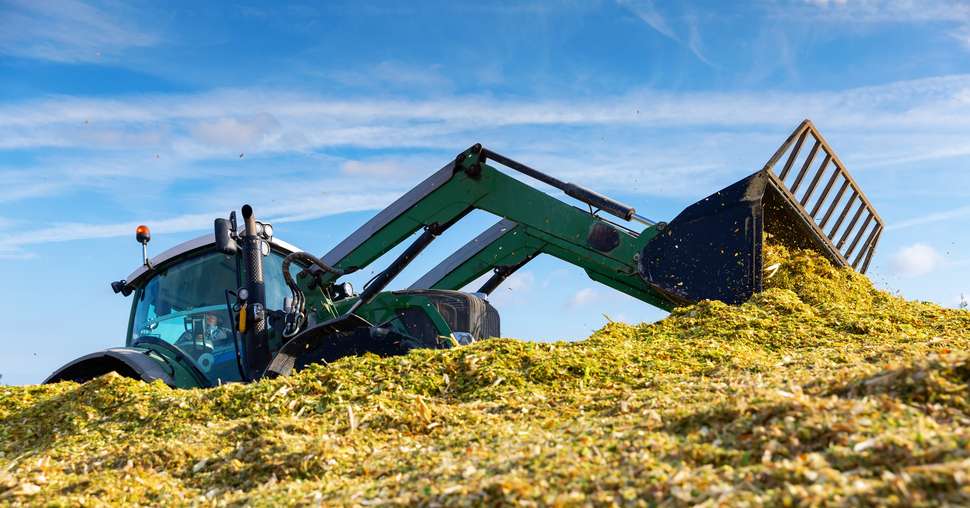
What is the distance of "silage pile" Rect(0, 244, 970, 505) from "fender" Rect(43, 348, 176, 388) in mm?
726

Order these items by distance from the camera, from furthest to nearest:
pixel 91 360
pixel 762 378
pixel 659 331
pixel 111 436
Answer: pixel 91 360 → pixel 659 331 → pixel 111 436 → pixel 762 378

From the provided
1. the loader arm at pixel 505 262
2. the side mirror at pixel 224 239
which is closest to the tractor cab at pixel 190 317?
the side mirror at pixel 224 239

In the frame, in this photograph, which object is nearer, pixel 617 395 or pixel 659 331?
pixel 617 395

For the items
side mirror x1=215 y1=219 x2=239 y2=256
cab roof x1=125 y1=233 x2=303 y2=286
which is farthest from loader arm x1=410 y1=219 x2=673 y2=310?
side mirror x1=215 y1=219 x2=239 y2=256

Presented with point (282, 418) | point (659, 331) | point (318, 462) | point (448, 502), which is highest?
point (659, 331)

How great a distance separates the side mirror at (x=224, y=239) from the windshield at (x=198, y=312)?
1.45 feet

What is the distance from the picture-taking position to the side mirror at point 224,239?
785 cm

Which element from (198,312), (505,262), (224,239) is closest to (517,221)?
(505,262)

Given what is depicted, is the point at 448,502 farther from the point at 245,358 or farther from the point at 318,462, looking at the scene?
the point at 245,358

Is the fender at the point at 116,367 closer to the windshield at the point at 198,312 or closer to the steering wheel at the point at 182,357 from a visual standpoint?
the steering wheel at the point at 182,357

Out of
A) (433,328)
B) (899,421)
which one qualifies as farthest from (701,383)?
(433,328)

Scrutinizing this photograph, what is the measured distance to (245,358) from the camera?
7.92 meters

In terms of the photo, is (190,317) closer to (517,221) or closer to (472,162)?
(472,162)

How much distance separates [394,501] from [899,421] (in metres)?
2.11
